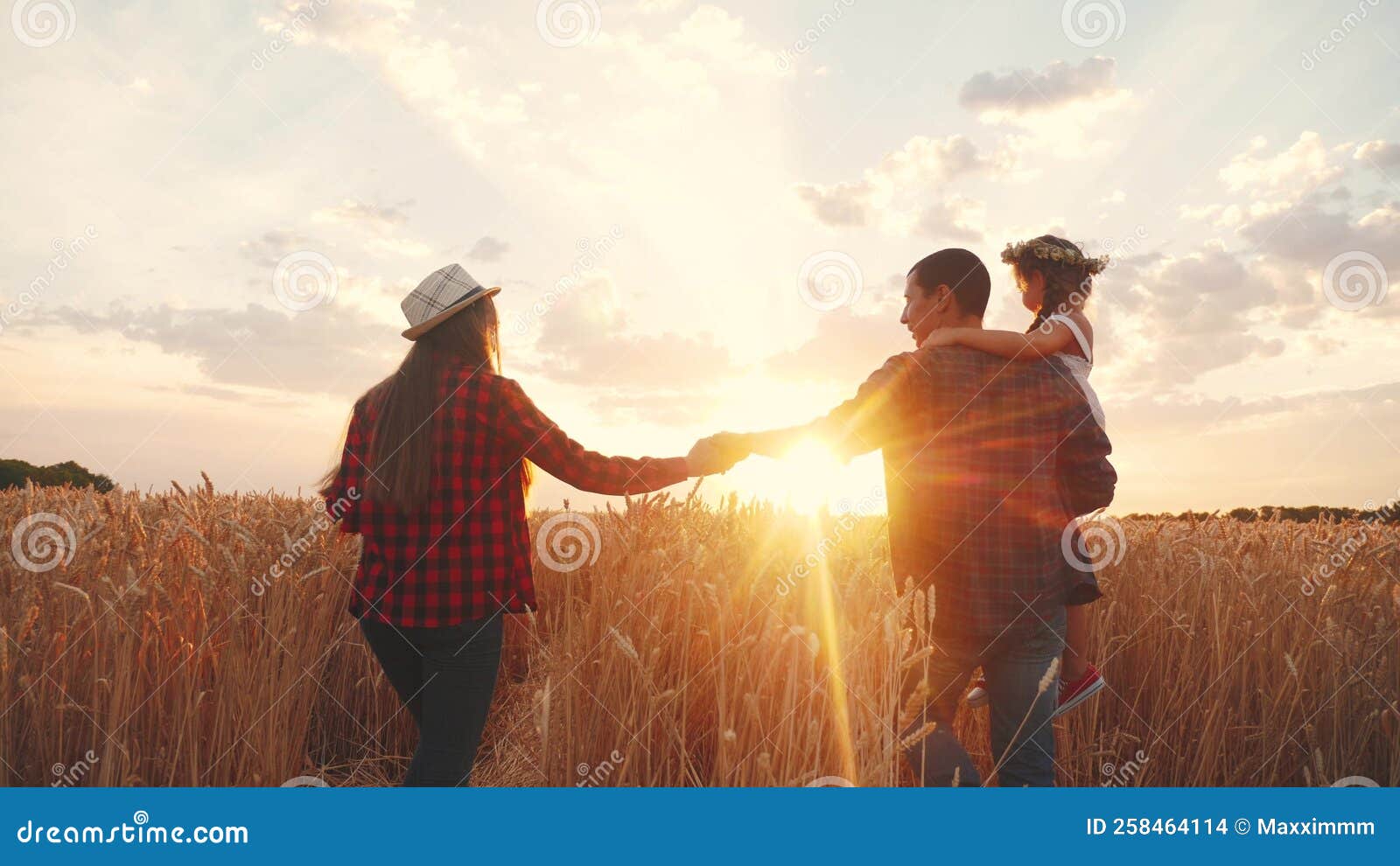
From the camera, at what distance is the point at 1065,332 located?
9.28 feet

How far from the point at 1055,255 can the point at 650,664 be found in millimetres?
1987

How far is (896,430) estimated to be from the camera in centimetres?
266

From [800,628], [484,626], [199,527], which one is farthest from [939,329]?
[199,527]

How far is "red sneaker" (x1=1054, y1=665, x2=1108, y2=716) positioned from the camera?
2.91 m

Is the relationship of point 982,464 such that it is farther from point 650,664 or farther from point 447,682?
point 447,682

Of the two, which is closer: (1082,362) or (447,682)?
(447,682)

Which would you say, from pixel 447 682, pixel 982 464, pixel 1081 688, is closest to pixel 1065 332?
pixel 982 464

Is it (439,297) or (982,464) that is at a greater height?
A: (439,297)

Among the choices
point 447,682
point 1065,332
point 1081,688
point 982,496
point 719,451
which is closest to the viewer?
point 447,682

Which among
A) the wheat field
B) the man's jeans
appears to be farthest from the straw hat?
the man's jeans

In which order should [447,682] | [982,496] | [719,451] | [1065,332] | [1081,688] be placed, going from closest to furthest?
[447,682] → [982,496] → [1065,332] → [1081,688] → [719,451]

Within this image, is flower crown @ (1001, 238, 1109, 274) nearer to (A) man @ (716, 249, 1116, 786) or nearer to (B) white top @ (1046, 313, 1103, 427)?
(B) white top @ (1046, 313, 1103, 427)

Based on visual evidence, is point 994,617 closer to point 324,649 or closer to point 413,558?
point 413,558

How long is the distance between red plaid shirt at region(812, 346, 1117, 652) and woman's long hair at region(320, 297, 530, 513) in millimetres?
1129
